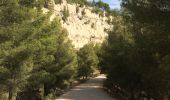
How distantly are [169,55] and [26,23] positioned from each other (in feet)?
30.4

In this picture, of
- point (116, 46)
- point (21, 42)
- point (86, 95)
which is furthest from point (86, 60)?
point (21, 42)

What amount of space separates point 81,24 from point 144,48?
4493 inches

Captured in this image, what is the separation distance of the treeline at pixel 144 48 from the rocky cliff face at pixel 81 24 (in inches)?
3257

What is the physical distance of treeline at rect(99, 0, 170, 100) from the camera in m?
16.6

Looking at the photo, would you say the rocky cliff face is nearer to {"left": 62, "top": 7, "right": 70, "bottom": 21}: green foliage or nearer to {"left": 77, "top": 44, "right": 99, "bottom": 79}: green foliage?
{"left": 62, "top": 7, "right": 70, "bottom": 21}: green foliage

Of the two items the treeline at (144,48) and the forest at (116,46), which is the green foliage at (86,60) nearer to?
the treeline at (144,48)

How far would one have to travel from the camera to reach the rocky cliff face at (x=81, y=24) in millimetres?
126375

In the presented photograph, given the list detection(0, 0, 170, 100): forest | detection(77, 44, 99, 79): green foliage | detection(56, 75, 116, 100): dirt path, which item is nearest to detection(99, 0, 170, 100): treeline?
detection(0, 0, 170, 100): forest

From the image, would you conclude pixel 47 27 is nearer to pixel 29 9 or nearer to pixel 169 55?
pixel 29 9

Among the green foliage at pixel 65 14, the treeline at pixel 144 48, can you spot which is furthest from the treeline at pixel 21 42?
the green foliage at pixel 65 14

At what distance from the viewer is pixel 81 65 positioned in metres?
72.1

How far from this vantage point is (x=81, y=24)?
136 metres

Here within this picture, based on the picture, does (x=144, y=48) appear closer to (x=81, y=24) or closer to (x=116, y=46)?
(x=116, y=46)

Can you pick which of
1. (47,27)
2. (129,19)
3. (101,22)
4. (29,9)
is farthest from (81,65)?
(101,22)
